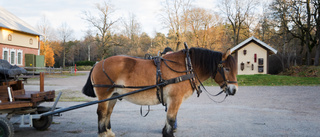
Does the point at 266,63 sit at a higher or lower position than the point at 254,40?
lower

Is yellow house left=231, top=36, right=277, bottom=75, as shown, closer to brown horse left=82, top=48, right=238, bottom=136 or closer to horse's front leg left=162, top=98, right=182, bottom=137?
brown horse left=82, top=48, right=238, bottom=136

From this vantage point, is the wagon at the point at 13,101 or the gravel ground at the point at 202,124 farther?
the gravel ground at the point at 202,124

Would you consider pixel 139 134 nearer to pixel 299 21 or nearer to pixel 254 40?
pixel 254 40

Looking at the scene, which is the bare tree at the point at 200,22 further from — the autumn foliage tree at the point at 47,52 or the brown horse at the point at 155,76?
the autumn foliage tree at the point at 47,52

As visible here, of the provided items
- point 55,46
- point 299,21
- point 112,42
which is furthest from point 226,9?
point 55,46

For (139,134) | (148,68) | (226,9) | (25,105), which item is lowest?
(139,134)

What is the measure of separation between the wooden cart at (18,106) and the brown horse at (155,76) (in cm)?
142

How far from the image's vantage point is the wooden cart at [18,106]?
13.2ft

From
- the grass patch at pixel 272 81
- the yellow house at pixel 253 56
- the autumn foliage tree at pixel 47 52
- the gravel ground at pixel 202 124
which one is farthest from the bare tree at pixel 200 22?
the autumn foliage tree at pixel 47 52

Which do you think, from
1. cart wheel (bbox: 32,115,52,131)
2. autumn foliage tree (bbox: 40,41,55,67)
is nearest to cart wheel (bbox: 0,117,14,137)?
cart wheel (bbox: 32,115,52,131)

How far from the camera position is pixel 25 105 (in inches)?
170

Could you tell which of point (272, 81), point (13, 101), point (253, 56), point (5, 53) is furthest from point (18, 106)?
point (5, 53)

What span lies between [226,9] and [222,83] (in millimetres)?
35322

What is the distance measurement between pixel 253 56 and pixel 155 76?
22.5m
